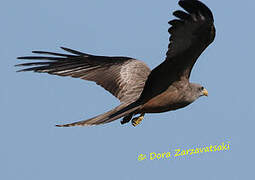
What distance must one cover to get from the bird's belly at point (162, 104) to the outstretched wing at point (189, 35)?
59 cm

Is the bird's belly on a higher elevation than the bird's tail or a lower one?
higher

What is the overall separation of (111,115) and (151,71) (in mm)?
1084

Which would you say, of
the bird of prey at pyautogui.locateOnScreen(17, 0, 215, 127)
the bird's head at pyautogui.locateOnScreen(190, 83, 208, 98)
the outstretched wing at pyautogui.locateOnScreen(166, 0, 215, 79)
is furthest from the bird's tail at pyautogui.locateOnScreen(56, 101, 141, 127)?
the bird's head at pyautogui.locateOnScreen(190, 83, 208, 98)

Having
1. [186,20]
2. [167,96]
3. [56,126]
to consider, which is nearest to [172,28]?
[186,20]

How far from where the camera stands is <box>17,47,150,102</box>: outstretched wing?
12062 millimetres

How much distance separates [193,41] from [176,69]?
80 centimetres

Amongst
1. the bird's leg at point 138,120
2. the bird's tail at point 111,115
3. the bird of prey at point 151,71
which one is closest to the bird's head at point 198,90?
the bird of prey at point 151,71

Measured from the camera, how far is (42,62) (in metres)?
12.1

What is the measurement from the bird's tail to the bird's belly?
0.20 m

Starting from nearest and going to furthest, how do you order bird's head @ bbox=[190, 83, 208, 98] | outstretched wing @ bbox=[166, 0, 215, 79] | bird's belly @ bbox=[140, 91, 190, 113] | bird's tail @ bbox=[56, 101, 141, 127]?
outstretched wing @ bbox=[166, 0, 215, 79] → bird's tail @ bbox=[56, 101, 141, 127] → bird's belly @ bbox=[140, 91, 190, 113] → bird's head @ bbox=[190, 83, 208, 98]

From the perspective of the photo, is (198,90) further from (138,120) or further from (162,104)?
(138,120)

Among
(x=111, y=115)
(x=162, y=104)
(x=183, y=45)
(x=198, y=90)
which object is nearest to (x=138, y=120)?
(x=162, y=104)

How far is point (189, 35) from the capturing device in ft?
33.5

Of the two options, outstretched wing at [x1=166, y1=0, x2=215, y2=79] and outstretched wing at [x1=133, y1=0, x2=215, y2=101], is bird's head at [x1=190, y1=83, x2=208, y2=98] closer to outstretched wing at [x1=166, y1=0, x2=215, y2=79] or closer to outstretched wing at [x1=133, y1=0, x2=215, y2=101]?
outstretched wing at [x1=133, y1=0, x2=215, y2=101]
